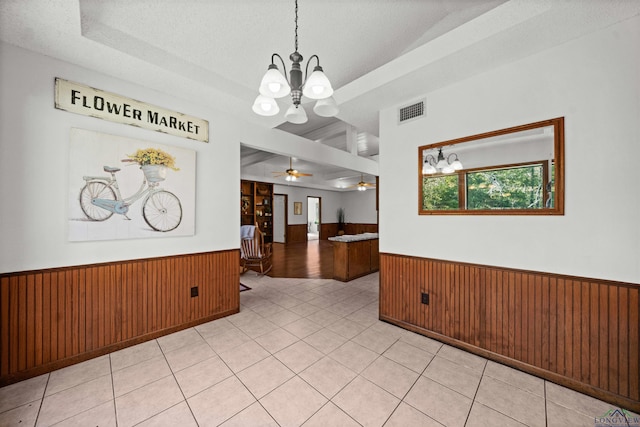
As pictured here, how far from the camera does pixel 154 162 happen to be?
8.55ft

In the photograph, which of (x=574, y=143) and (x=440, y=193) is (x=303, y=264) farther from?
(x=574, y=143)

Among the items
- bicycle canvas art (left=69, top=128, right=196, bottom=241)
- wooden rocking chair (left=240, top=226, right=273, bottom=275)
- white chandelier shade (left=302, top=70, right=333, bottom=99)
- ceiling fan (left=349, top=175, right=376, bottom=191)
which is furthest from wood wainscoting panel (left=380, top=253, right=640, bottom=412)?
ceiling fan (left=349, top=175, right=376, bottom=191)

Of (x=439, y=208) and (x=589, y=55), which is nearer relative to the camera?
(x=589, y=55)

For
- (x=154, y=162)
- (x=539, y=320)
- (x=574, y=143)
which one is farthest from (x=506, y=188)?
(x=154, y=162)

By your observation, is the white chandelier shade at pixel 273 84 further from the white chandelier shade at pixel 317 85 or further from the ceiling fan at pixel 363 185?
the ceiling fan at pixel 363 185

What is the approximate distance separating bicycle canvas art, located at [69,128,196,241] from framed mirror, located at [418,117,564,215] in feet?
9.03

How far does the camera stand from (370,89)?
8.56 feet

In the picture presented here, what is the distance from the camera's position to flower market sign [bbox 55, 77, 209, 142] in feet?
7.09

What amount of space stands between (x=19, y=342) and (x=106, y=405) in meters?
1.00

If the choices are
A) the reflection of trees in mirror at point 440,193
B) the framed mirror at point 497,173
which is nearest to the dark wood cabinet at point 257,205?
the reflection of trees in mirror at point 440,193

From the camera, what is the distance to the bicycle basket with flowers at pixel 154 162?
2520 millimetres

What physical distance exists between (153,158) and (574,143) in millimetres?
3835

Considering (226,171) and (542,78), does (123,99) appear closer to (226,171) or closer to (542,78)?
(226,171)

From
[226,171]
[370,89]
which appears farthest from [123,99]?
[370,89]
